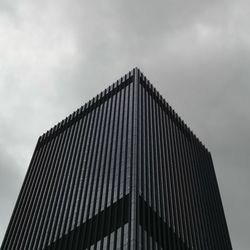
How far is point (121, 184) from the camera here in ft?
311

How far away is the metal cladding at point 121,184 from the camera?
8938 centimetres

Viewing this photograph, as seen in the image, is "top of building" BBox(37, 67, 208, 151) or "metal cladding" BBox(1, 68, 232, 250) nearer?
"metal cladding" BBox(1, 68, 232, 250)

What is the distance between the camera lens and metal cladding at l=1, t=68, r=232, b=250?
293 ft

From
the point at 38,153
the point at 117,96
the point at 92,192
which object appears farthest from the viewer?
the point at 38,153

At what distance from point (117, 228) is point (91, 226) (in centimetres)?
961

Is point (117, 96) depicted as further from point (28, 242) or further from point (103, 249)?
point (103, 249)

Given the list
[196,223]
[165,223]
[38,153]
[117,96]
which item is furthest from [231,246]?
[38,153]

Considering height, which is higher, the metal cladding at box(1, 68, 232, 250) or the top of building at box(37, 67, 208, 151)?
the top of building at box(37, 67, 208, 151)

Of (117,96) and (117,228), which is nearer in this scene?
(117,228)

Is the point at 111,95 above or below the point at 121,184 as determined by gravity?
above

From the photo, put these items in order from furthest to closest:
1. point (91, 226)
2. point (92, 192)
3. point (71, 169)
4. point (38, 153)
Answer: point (38, 153) → point (71, 169) → point (92, 192) → point (91, 226)

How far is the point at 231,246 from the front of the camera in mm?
133250

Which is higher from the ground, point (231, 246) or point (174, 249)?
point (231, 246)

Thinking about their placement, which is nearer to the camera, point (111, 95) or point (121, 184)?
point (121, 184)
